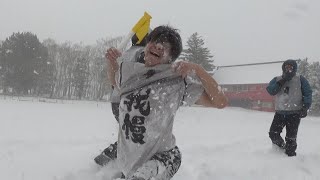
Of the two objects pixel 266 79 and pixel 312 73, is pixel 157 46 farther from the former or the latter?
pixel 266 79

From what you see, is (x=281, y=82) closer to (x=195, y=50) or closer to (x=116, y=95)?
(x=116, y=95)

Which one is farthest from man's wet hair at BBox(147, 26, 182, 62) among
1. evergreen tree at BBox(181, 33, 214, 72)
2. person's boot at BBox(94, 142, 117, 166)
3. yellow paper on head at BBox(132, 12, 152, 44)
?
evergreen tree at BBox(181, 33, 214, 72)

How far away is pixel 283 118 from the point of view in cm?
746

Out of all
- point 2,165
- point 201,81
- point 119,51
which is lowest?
point 2,165

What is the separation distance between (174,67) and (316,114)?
150ft

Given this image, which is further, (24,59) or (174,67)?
(24,59)

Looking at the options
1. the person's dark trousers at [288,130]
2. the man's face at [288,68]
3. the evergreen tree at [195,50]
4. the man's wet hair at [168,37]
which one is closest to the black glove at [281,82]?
the man's face at [288,68]

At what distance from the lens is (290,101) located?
725 cm

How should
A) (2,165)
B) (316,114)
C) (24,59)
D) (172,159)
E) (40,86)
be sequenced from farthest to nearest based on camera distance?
(40,86) → (24,59) → (316,114) → (2,165) → (172,159)

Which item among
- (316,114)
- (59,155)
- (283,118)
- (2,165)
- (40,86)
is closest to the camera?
(2,165)

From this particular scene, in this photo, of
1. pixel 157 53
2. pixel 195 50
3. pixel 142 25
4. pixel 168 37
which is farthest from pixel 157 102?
pixel 195 50

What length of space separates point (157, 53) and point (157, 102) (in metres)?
0.41

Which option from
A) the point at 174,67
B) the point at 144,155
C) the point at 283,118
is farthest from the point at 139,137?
the point at 283,118

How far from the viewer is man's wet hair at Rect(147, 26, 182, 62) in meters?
3.18
